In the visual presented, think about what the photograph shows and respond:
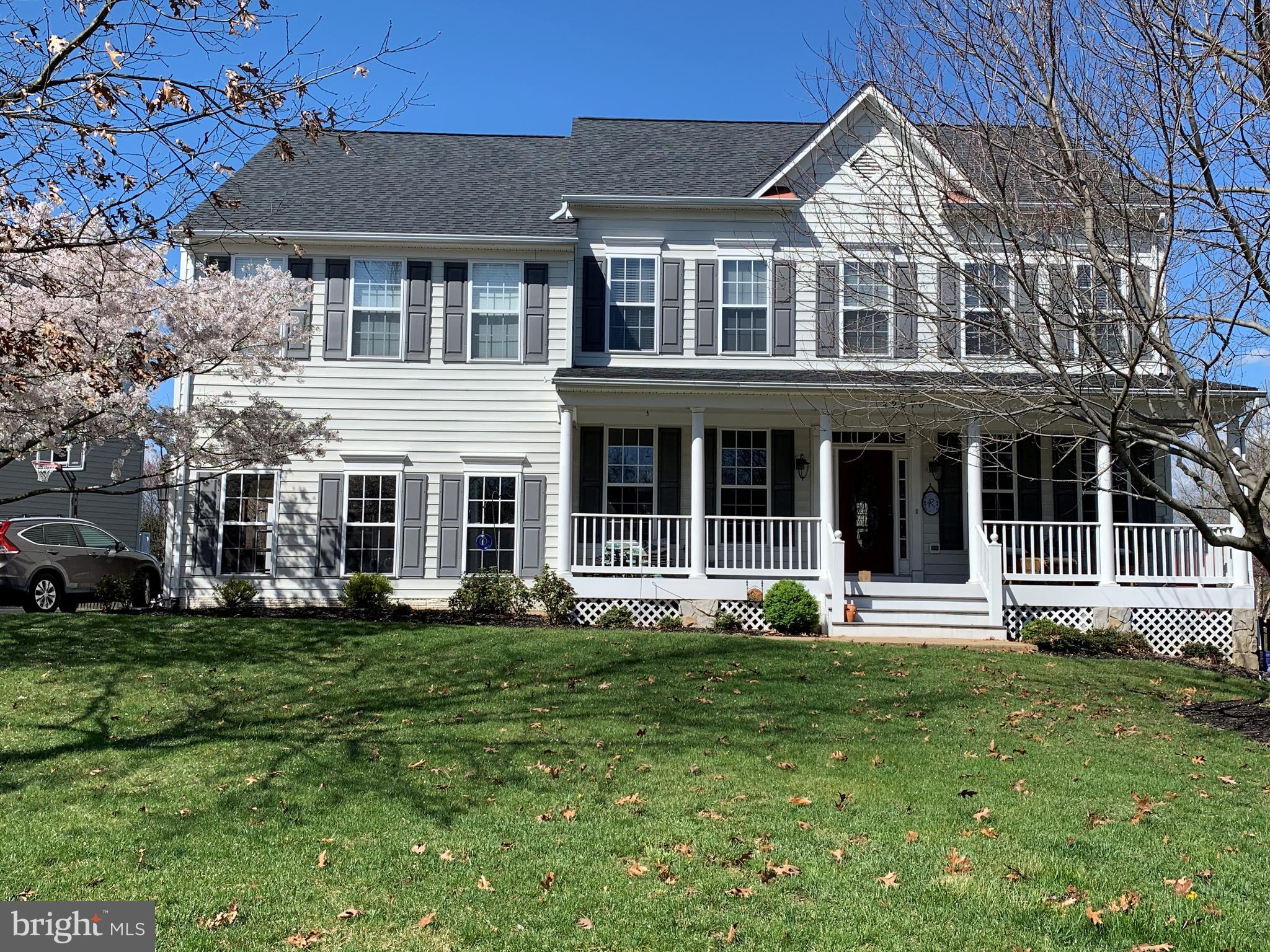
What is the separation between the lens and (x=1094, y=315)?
800 centimetres

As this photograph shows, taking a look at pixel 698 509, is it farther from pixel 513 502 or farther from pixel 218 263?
pixel 218 263

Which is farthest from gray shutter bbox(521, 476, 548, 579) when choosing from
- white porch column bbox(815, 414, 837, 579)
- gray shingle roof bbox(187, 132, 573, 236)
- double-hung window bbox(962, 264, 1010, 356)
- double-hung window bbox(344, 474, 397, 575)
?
double-hung window bbox(962, 264, 1010, 356)

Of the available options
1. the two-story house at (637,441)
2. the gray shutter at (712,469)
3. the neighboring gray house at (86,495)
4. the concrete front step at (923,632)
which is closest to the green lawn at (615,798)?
the concrete front step at (923,632)

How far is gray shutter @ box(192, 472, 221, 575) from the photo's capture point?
14.9m

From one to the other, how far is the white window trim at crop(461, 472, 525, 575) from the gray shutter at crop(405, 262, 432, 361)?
2.00 metres

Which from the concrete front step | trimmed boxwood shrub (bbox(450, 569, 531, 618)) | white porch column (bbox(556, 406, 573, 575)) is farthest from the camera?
white porch column (bbox(556, 406, 573, 575))

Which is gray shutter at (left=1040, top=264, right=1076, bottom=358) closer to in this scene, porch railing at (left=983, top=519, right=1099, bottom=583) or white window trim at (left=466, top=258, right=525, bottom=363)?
porch railing at (left=983, top=519, right=1099, bottom=583)

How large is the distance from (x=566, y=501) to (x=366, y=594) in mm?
3257

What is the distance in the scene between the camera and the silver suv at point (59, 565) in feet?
44.8

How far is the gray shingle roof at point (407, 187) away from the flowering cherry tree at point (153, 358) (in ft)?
5.87

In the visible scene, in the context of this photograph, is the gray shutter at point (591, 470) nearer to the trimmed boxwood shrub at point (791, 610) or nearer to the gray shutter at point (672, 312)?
the gray shutter at point (672, 312)

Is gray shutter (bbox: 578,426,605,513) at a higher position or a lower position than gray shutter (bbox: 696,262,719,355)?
lower

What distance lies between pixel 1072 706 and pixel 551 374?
9093 mm

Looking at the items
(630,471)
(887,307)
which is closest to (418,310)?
(630,471)
